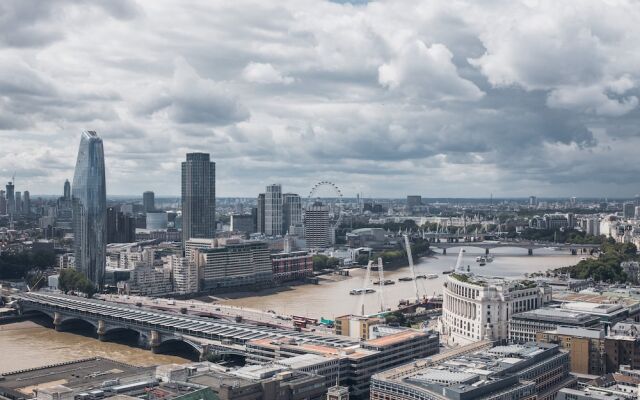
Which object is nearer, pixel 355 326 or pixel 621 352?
pixel 621 352

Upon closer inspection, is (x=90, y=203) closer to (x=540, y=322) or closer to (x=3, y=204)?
(x=540, y=322)

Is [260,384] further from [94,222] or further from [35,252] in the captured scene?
[35,252]

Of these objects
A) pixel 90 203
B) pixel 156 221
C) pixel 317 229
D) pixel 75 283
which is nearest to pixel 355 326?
pixel 75 283

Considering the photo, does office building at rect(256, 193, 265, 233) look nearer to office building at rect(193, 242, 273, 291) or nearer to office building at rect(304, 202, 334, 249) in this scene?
office building at rect(304, 202, 334, 249)

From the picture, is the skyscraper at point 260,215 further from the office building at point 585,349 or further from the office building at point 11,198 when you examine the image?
the office building at point 585,349

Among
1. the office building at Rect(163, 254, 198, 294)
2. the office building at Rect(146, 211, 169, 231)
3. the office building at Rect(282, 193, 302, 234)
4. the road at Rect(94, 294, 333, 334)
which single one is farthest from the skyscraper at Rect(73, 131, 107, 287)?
the office building at Rect(146, 211, 169, 231)

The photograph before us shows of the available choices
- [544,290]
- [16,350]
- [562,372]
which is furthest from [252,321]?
[562,372]
